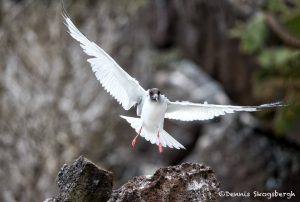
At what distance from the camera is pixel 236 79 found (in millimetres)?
10398

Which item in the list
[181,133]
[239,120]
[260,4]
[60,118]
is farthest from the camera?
[181,133]

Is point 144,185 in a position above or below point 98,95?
below

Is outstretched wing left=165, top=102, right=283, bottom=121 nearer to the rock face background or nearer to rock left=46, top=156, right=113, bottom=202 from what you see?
rock left=46, top=156, right=113, bottom=202

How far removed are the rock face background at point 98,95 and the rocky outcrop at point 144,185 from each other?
19.0ft

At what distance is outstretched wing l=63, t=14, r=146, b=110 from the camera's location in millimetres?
5438

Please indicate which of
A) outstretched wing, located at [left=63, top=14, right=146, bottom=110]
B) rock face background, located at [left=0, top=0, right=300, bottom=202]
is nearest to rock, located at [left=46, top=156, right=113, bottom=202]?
outstretched wing, located at [left=63, top=14, right=146, bottom=110]

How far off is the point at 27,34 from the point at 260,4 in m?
4.74

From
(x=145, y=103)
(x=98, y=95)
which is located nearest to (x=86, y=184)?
(x=145, y=103)

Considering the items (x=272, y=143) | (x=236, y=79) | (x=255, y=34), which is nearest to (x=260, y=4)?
(x=255, y=34)

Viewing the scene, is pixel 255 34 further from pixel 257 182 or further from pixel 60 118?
pixel 60 118

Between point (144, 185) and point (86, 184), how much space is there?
40cm

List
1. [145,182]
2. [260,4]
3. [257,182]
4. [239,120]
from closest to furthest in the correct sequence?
[145,182], [260,4], [257,182], [239,120]

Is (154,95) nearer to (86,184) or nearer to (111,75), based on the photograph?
(111,75)

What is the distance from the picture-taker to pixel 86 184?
461cm
